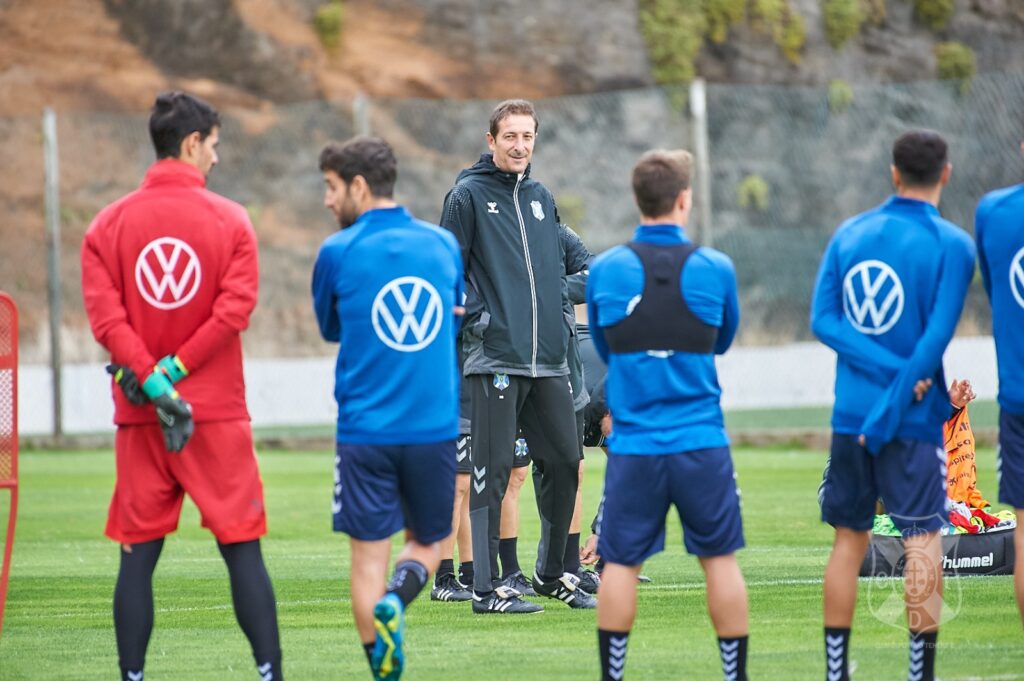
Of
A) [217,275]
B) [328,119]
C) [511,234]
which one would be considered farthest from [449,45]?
[217,275]

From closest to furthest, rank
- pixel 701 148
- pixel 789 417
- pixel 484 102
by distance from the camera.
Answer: pixel 701 148 < pixel 789 417 < pixel 484 102

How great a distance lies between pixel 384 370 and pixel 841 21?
1100 inches

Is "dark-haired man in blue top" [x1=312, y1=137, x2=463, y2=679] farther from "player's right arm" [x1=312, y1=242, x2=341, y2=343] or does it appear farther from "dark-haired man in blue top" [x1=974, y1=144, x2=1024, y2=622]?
"dark-haired man in blue top" [x1=974, y1=144, x2=1024, y2=622]

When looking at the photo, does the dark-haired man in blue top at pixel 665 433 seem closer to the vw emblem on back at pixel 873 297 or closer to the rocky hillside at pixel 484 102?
the vw emblem on back at pixel 873 297

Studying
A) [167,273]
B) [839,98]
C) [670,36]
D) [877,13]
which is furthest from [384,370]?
[877,13]

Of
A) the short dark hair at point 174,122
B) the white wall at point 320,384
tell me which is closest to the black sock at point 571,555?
the short dark hair at point 174,122

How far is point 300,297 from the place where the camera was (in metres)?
25.5

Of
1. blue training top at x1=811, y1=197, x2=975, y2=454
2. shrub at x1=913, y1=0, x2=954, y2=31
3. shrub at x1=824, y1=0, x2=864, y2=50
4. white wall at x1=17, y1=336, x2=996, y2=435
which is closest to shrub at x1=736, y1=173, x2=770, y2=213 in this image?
white wall at x1=17, y1=336, x2=996, y2=435

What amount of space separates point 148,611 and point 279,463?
1212cm

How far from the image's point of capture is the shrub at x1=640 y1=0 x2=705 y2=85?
31922 millimetres

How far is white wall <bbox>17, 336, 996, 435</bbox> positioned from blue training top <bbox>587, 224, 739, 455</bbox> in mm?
12932

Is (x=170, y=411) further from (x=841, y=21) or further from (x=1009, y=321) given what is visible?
(x=841, y=21)

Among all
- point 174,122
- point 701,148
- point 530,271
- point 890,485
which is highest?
point 701,148

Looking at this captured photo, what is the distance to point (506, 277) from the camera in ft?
24.9
